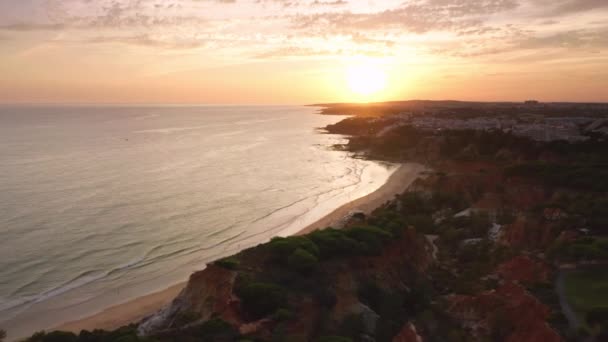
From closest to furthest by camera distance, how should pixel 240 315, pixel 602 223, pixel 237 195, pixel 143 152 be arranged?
pixel 240 315 → pixel 602 223 → pixel 237 195 → pixel 143 152

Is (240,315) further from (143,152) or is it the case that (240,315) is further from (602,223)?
(143,152)

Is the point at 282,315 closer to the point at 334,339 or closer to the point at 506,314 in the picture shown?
the point at 334,339

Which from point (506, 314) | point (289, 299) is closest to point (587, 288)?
point (506, 314)

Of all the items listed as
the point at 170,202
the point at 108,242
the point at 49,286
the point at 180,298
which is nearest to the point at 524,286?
the point at 180,298

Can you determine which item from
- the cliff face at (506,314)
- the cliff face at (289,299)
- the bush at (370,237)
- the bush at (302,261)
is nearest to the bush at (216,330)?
the cliff face at (289,299)

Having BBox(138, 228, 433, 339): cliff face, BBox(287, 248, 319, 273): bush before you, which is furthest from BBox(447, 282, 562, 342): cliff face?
BBox(287, 248, 319, 273): bush

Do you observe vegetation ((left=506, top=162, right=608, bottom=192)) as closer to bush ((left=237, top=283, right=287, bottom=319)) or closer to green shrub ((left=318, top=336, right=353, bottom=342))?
green shrub ((left=318, top=336, right=353, bottom=342))
